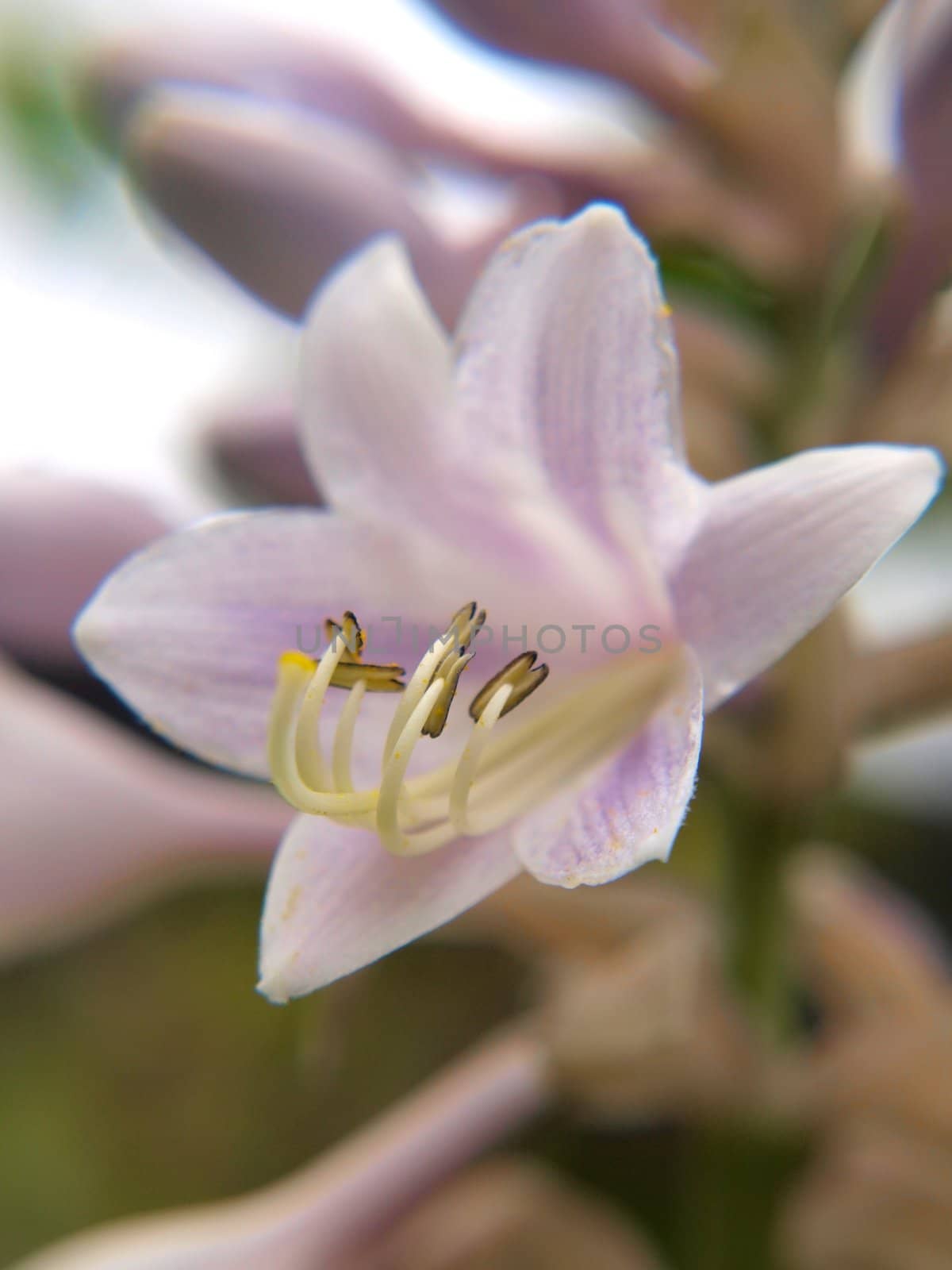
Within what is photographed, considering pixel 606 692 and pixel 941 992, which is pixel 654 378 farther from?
pixel 941 992

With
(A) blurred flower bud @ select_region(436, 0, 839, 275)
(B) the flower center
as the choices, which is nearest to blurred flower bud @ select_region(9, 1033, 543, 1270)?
(B) the flower center

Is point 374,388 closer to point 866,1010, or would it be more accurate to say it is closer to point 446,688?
point 446,688

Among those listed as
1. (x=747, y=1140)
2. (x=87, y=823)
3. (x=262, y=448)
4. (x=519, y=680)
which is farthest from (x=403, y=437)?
A: (x=747, y=1140)

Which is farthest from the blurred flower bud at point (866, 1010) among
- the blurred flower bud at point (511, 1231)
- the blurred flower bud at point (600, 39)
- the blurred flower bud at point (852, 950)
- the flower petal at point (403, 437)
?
the blurred flower bud at point (600, 39)

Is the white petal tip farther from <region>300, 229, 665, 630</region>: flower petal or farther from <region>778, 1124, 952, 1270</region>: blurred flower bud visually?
<region>778, 1124, 952, 1270</region>: blurred flower bud

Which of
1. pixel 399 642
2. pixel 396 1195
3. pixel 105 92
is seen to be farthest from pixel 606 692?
pixel 105 92

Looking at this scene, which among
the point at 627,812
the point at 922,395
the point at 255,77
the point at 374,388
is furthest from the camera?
the point at 255,77
